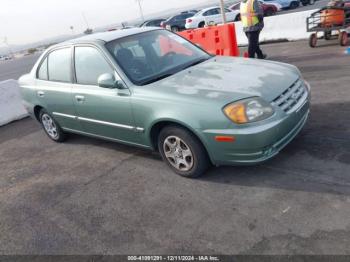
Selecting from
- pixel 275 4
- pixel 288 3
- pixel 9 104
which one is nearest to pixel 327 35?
pixel 9 104

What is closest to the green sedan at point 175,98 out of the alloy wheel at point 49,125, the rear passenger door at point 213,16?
the alloy wheel at point 49,125

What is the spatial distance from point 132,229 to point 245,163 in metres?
1.33

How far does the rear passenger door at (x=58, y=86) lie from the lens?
5.04 metres

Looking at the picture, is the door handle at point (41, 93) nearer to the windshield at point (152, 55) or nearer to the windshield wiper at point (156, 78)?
the windshield at point (152, 55)

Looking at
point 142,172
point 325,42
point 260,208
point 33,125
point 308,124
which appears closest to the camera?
point 260,208

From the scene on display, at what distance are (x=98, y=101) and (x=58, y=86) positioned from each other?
1.06 m

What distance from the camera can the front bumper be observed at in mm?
3395

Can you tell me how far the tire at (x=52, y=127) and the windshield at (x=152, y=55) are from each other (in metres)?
2.06

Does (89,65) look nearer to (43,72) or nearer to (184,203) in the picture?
(43,72)

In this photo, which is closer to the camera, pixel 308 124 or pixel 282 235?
pixel 282 235

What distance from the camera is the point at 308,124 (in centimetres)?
481

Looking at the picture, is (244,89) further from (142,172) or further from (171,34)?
(171,34)

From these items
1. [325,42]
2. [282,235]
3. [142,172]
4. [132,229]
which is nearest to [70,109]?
[142,172]

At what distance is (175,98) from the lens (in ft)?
12.2
